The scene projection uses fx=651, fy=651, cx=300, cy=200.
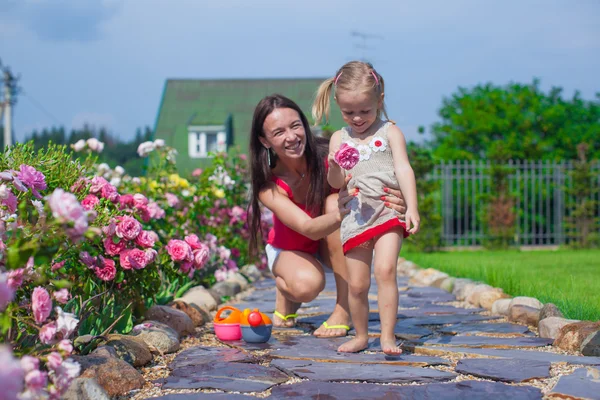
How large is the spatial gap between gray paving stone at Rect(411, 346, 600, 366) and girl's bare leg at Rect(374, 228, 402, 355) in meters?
0.19

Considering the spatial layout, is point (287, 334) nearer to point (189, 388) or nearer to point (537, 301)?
point (189, 388)

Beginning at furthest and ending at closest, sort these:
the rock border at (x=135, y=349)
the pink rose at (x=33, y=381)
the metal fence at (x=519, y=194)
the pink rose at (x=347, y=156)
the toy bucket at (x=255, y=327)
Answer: the metal fence at (x=519, y=194)
the toy bucket at (x=255, y=327)
the pink rose at (x=347, y=156)
the rock border at (x=135, y=349)
the pink rose at (x=33, y=381)

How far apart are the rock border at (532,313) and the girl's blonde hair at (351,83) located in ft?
4.57

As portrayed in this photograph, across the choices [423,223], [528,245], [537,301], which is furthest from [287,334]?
[528,245]

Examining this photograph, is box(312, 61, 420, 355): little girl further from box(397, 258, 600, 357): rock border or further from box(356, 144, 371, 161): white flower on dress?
box(397, 258, 600, 357): rock border

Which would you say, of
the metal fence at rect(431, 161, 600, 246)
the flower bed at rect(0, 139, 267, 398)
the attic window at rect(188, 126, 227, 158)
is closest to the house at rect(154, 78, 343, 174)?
the attic window at rect(188, 126, 227, 158)

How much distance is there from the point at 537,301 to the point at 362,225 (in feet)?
5.27

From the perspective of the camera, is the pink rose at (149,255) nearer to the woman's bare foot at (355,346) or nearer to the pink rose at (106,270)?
the pink rose at (106,270)

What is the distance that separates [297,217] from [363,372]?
1179 millimetres

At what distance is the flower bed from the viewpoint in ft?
5.08

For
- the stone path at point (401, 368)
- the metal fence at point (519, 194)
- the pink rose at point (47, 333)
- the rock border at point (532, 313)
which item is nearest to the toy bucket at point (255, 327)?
the stone path at point (401, 368)

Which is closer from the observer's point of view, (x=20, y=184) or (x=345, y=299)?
(x=20, y=184)

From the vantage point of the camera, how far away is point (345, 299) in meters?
3.85

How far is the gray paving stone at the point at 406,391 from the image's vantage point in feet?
7.61
